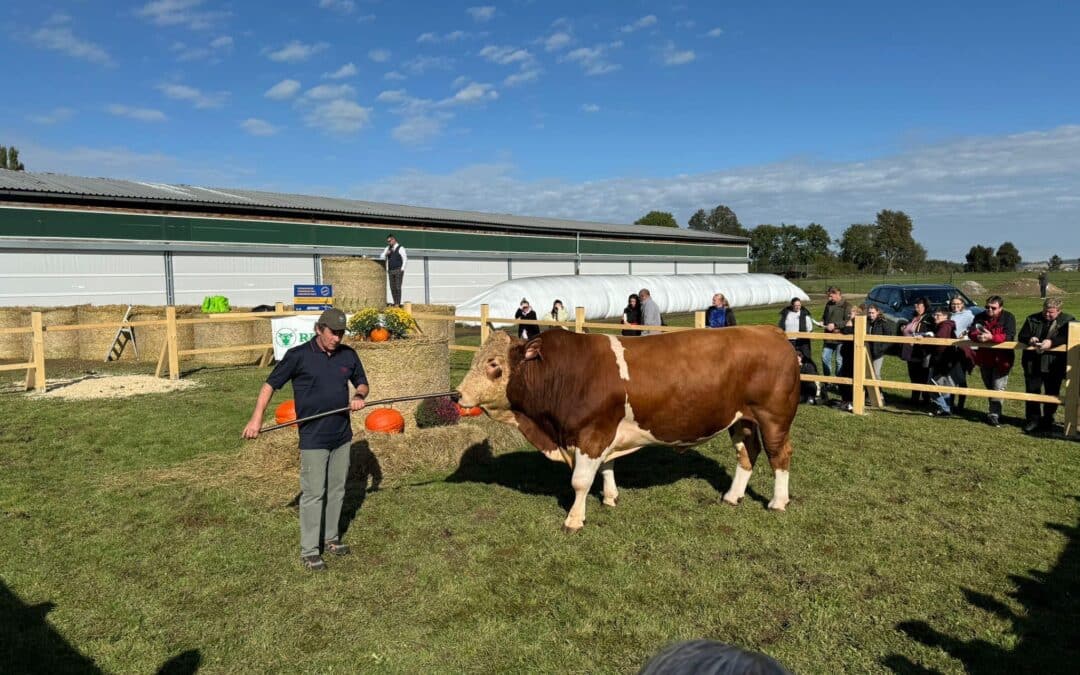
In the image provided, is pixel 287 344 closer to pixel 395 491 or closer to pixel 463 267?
pixel 395 491

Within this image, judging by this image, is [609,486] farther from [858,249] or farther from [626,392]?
[858,249]

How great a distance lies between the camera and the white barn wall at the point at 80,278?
18688 millimetres

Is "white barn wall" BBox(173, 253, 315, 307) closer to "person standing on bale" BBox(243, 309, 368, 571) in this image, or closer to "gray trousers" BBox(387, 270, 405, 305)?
"gray trousers" BBox(387, 270, 405, 305)

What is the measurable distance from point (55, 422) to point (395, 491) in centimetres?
625

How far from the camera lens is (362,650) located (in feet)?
12.9

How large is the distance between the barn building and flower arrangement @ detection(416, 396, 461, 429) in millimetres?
16216

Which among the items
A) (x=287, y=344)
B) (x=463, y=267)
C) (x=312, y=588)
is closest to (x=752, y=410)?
(x=312, y=588)

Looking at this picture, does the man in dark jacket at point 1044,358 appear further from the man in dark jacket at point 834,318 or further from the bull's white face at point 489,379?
the bull's white face at point 489,379

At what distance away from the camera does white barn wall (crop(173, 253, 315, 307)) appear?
21844 millimetres

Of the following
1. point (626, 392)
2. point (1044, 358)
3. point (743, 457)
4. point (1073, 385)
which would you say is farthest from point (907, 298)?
point (626, 392)

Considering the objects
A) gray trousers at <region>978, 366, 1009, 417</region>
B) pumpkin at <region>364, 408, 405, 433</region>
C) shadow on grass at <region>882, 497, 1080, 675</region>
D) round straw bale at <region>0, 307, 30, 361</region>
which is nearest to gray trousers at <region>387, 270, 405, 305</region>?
pumpkin at <region>364, 408, 405, 433</region>

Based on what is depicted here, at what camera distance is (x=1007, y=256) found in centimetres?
8562

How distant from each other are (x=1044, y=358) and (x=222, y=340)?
1647cm

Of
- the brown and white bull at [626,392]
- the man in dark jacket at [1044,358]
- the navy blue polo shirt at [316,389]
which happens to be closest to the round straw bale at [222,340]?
the navy blue polo shirt at [316,389]
